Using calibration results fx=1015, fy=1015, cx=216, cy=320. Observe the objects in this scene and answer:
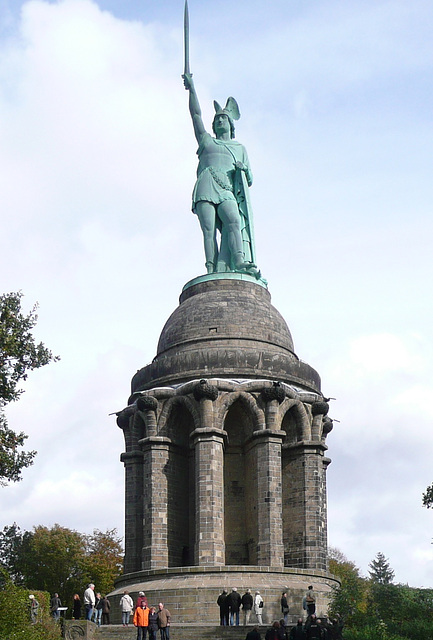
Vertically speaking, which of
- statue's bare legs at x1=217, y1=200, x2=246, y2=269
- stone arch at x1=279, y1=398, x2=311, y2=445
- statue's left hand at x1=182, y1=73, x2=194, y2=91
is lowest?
stone arch at x1=279, y1=398, x2=311, y2=445

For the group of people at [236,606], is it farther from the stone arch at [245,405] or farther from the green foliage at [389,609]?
the stone arch at [245,405]

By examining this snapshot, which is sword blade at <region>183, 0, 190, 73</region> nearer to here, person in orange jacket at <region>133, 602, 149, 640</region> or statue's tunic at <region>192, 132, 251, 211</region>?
statue's tunic at <region>192, 132, 251, 211</region>

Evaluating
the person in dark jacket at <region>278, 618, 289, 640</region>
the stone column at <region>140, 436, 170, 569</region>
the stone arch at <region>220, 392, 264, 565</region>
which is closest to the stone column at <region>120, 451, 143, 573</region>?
the stone column at <region>140, 436, 170, 569</region>

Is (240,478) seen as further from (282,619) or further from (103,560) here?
(103,560)

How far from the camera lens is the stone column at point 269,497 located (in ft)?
117

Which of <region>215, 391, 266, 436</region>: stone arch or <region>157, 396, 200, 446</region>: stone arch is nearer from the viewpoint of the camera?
<region>215, 391, 266, 436</region>: stone arch

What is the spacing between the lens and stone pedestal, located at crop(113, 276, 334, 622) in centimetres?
3594

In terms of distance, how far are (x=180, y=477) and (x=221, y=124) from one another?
641 inches

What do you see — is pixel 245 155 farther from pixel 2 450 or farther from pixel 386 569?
pixel 386 569

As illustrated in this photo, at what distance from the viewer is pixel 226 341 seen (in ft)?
130

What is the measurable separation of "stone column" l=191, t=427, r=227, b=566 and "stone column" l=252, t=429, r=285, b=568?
4.42 feet

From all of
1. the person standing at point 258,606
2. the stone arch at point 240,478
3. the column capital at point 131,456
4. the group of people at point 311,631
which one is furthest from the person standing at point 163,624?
the column capital at point 131,456

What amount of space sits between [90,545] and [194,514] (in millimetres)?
22952

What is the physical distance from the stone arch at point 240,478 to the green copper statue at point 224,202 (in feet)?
22.7
